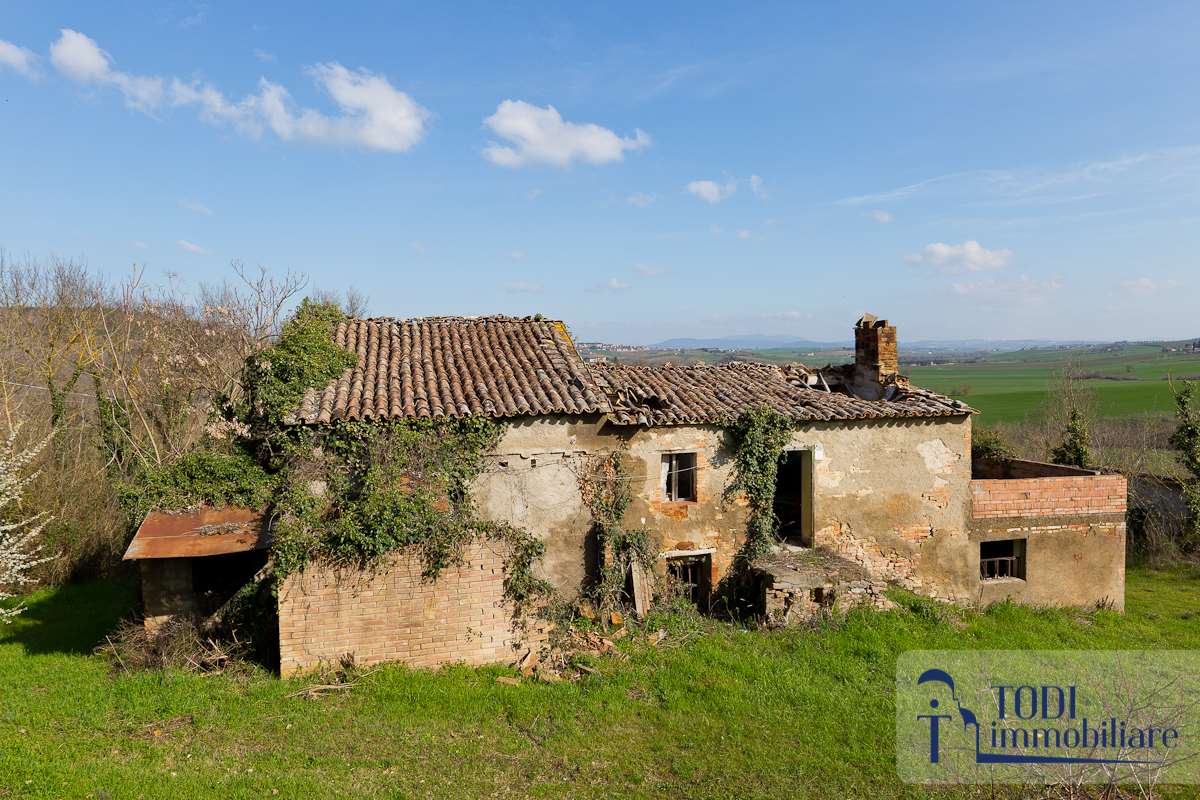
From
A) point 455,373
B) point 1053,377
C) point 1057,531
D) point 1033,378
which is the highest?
point 455,373

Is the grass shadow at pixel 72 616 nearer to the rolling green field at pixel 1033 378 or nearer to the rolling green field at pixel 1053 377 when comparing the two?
the rolling green field at pixel 1033 378

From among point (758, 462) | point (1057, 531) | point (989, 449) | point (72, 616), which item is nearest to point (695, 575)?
point (758, 462)

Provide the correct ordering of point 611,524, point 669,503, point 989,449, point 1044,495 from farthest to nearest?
point 989,449 → point 1044,495 → point 669,503 → point 611,524

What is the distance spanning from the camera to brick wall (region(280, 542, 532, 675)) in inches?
402

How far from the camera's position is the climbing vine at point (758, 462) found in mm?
13328

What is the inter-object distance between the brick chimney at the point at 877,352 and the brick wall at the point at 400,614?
985cm

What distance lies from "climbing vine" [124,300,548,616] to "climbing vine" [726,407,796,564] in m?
4.34

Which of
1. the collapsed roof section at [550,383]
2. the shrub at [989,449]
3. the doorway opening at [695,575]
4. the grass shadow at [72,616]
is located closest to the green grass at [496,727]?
the grass shadow at [72,616]

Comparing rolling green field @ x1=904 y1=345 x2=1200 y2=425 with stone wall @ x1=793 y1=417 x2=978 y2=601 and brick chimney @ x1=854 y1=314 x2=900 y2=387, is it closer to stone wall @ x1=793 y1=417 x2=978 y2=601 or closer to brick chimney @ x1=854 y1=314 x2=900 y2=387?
brick chimney @ x1=854 y1=314 x2=900 y2=387

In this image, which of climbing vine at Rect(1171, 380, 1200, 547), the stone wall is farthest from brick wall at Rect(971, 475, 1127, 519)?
climbing vine at Rect(1171, 380, 1200, 547)

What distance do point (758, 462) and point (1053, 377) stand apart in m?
29.1

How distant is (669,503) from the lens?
1327cm
